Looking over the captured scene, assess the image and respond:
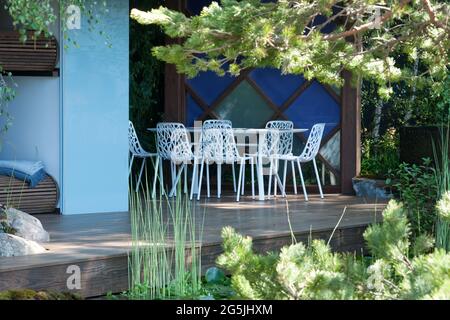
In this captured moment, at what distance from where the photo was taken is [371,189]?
9570mm

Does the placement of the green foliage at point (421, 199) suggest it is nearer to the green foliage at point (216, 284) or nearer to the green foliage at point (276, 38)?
the green foliage at point (276, 38)

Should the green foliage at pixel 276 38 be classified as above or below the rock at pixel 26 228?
above

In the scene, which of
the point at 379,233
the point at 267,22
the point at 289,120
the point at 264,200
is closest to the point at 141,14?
the point at 267,22

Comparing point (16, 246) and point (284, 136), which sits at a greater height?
point (284, 136)

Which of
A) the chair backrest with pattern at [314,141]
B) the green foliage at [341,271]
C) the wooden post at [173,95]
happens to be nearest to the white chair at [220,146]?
the chair backrest with pattern at [314,141]

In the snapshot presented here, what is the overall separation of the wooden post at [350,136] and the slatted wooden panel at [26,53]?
12.4ft

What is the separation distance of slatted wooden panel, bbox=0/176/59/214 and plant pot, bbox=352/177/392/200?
3661 millimetres

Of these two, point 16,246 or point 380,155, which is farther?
point 380,155

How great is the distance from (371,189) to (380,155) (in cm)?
142

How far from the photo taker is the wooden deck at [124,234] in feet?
15.5

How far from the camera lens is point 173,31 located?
402cm

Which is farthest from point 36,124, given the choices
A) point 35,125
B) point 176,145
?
point 176,145

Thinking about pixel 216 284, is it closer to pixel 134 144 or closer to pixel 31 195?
Result: pixel 31 195

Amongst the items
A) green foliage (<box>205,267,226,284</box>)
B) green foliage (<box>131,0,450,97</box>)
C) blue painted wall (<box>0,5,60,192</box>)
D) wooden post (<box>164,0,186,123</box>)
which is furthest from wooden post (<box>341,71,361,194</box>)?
green foliage (<box>205,267,226,284</box>)
